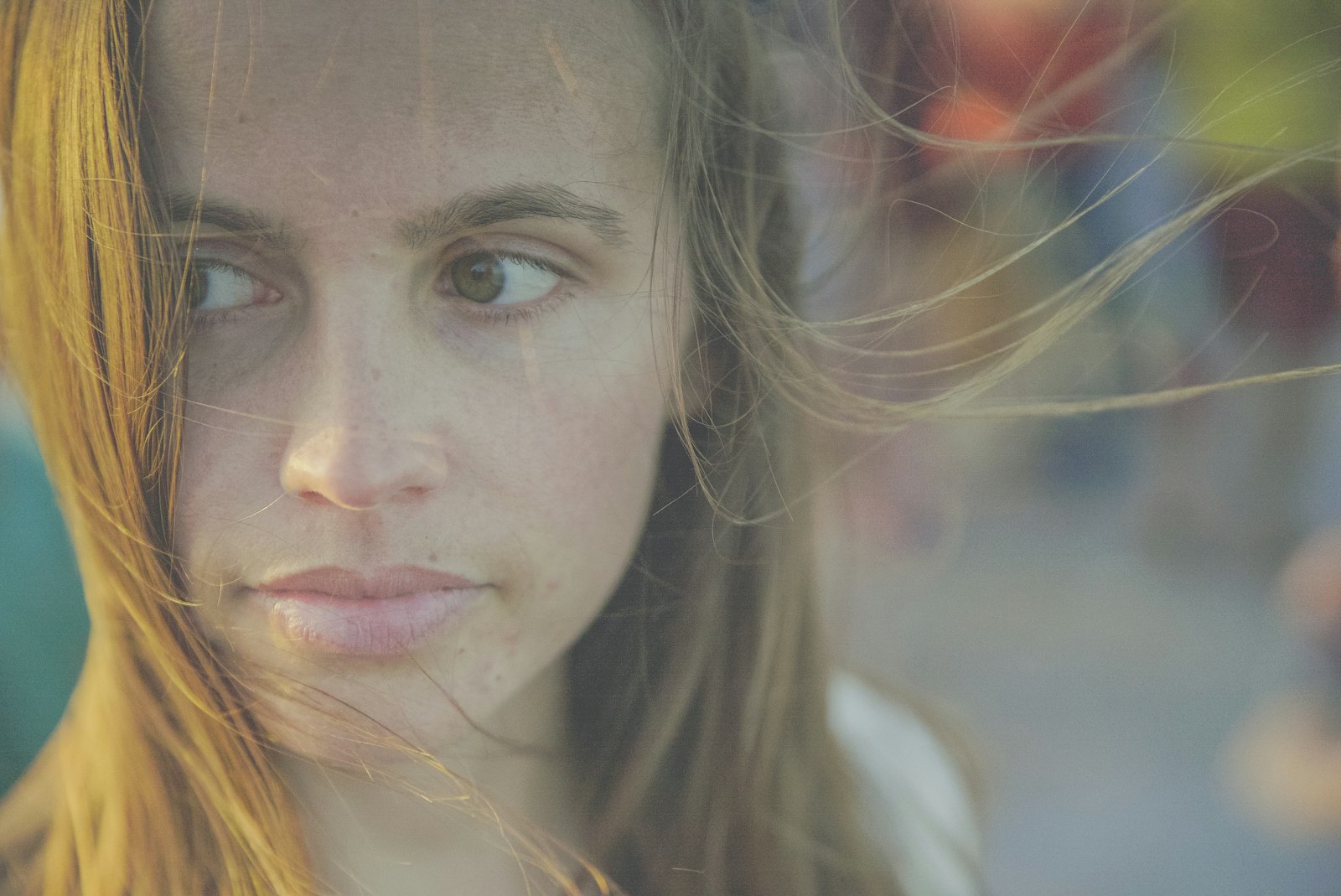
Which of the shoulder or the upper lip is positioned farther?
the shoulder

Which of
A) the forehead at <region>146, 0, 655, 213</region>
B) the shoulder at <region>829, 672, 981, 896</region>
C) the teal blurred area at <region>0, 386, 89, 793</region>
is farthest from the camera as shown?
the shoulder at <region>829, 672, 981, 896</region>

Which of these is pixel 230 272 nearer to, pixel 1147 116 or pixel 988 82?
pixel 988 82

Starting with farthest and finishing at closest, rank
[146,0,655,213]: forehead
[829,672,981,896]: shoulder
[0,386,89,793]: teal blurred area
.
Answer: [829,672,981,896]: shoulder → [0,386,89,793]: teal blurred area → [146,0,655,213]: forehead

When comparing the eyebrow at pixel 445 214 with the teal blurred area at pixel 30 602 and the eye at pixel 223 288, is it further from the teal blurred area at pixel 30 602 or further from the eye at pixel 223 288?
the teal blurred area at pixel 30 602

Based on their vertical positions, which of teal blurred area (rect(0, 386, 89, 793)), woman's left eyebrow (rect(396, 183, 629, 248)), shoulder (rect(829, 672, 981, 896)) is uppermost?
woman's left eyebrow (rect(396, 183, 629, 248))

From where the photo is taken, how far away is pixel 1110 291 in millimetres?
612

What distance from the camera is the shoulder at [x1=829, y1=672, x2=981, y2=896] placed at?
0.79 meters

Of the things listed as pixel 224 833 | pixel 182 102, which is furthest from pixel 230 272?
pixel 224 833

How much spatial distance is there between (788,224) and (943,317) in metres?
0.13

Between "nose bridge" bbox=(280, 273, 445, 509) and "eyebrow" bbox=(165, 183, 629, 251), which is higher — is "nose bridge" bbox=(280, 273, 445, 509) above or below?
below

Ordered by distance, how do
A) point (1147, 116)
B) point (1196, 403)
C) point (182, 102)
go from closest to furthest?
point (182, 102), point (1147, 116), point (1196, 403)

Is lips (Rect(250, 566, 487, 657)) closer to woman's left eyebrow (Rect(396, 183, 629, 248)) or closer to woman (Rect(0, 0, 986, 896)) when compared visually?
woman (Rect(0, 0, 986, 896))

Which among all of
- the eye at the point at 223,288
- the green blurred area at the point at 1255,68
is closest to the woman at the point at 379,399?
the eye at the point at 223,288

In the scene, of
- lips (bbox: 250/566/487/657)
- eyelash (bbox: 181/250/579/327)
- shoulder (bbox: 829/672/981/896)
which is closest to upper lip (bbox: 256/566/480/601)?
lips (bbox: 250/566/487/657)
